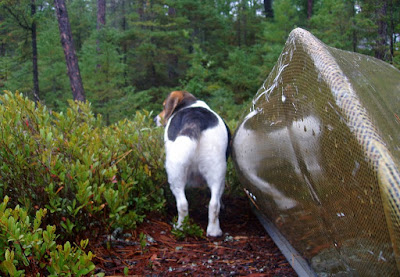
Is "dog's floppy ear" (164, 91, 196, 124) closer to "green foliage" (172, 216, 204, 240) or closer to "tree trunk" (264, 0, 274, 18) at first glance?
"green foliage" (172, 216, 204, 240)

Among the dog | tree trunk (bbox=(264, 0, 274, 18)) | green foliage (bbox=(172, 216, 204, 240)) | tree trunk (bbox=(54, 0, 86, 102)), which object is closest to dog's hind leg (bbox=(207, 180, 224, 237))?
the dog

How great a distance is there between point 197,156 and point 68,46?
1064cm

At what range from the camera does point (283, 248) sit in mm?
3273

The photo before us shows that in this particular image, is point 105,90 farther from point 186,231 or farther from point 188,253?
point 188,253

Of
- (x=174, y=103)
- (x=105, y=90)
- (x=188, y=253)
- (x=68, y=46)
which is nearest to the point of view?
(x=188, y=253)

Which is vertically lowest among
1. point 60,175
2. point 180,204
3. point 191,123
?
point 180,204

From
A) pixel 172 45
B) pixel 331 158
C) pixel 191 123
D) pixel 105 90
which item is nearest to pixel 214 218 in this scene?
pixel 191 123

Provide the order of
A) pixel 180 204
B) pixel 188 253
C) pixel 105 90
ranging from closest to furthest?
pixel 188 253
pixel 180 204
pixel 105 90

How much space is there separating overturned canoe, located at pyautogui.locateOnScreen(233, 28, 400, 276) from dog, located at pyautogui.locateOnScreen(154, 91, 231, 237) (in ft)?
3.27

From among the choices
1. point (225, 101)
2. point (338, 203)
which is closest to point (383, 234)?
point (338, 203)

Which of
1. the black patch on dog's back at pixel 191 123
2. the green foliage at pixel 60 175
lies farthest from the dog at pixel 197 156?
the green foliage at pixel 60 175

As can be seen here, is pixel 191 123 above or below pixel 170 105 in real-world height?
below

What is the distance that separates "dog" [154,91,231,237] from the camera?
12.8ft

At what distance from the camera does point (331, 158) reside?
1.76 metres
